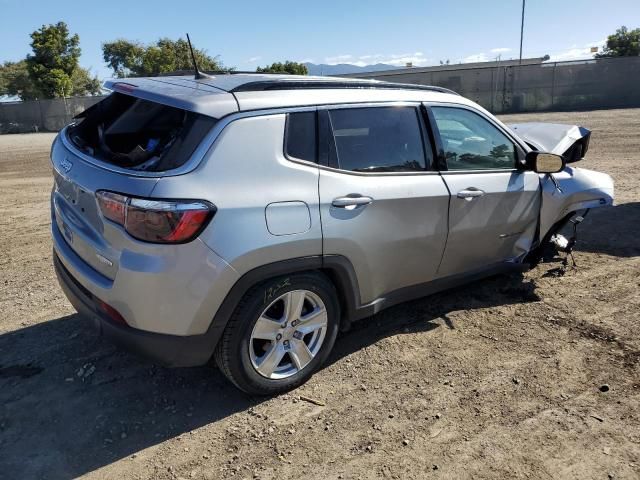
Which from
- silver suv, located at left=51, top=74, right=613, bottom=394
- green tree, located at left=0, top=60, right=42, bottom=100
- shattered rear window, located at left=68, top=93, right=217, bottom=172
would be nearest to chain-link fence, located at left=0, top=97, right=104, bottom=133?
green tree, located at left=0, top=60, right=42, bottom=100

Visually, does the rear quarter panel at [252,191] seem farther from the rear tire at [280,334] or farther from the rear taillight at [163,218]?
the rear tire at [280,334]

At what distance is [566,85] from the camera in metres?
28.5

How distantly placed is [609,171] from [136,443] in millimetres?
10044

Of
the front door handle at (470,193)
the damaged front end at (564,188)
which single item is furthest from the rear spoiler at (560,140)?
the front door handle at (470,193)

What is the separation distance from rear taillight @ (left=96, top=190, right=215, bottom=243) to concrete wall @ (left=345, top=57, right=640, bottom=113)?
2924 centimetres

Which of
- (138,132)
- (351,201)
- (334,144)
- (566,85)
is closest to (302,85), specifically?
(334,144)

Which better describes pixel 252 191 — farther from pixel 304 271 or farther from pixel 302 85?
pixel 302 85

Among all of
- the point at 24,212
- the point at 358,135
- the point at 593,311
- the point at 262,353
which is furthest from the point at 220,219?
the point at 24,212

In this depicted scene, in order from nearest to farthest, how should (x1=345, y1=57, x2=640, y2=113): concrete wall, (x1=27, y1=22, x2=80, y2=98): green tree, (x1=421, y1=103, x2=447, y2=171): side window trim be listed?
(x1=421, y1=103, x2=447, y2=171): side window trim < (x1=345, y1=57, x2=640, y2=113): concrete wall < (x1=27, y1=22, x2=80, y2=98): green tree

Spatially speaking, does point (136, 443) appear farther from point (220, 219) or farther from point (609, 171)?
point (609, 171)

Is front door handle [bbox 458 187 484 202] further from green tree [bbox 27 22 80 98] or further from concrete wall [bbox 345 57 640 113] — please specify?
green tree [bbox 27 22 80 98]

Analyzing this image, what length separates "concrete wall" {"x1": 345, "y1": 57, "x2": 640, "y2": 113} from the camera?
92.3ft

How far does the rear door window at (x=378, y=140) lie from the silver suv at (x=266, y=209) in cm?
1

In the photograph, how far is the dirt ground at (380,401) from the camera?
277 cm
